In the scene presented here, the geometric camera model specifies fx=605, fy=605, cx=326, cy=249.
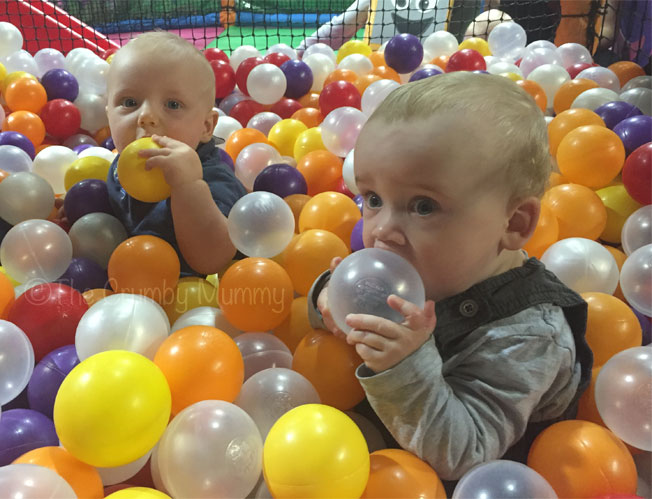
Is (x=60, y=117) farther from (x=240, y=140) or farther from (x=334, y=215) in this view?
(x=334, y=215)

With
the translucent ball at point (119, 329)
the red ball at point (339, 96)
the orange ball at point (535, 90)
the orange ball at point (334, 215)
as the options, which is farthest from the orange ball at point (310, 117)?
the translucent ball at point (119, 329)

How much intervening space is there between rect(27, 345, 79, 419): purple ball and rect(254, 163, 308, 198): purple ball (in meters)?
0.63

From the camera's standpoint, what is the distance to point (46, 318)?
946mm

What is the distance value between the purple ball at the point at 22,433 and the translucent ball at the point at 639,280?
2.97ft

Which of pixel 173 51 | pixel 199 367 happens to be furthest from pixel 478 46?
pixel 199 367

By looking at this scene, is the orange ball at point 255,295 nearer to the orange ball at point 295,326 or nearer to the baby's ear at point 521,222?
the orange ball at point 295,326

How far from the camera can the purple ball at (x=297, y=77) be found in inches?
81.0

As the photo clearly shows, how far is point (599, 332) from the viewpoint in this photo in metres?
0.91

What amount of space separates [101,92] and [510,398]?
1.72m

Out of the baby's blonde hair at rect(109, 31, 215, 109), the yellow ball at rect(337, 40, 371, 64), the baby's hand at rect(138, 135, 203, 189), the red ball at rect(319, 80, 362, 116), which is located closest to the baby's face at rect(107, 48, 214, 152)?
the baby's blonde hair at rect(109, 31, 215, 109)

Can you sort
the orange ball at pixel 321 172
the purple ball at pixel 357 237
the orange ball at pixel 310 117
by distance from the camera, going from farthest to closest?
the orange ball at pixel 310 117 → the orange ball at pixel 321 172 → the purple ball at pixel 357 237

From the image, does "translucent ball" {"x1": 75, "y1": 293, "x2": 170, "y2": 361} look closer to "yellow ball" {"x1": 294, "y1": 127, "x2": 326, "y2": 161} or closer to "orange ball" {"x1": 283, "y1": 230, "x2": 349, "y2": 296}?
"orange ball" {"x1": 283, "y1": 230, "x2": 349, "y2": 296}

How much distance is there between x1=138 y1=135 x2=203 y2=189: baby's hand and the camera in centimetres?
103

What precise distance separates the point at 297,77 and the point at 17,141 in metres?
0.90
